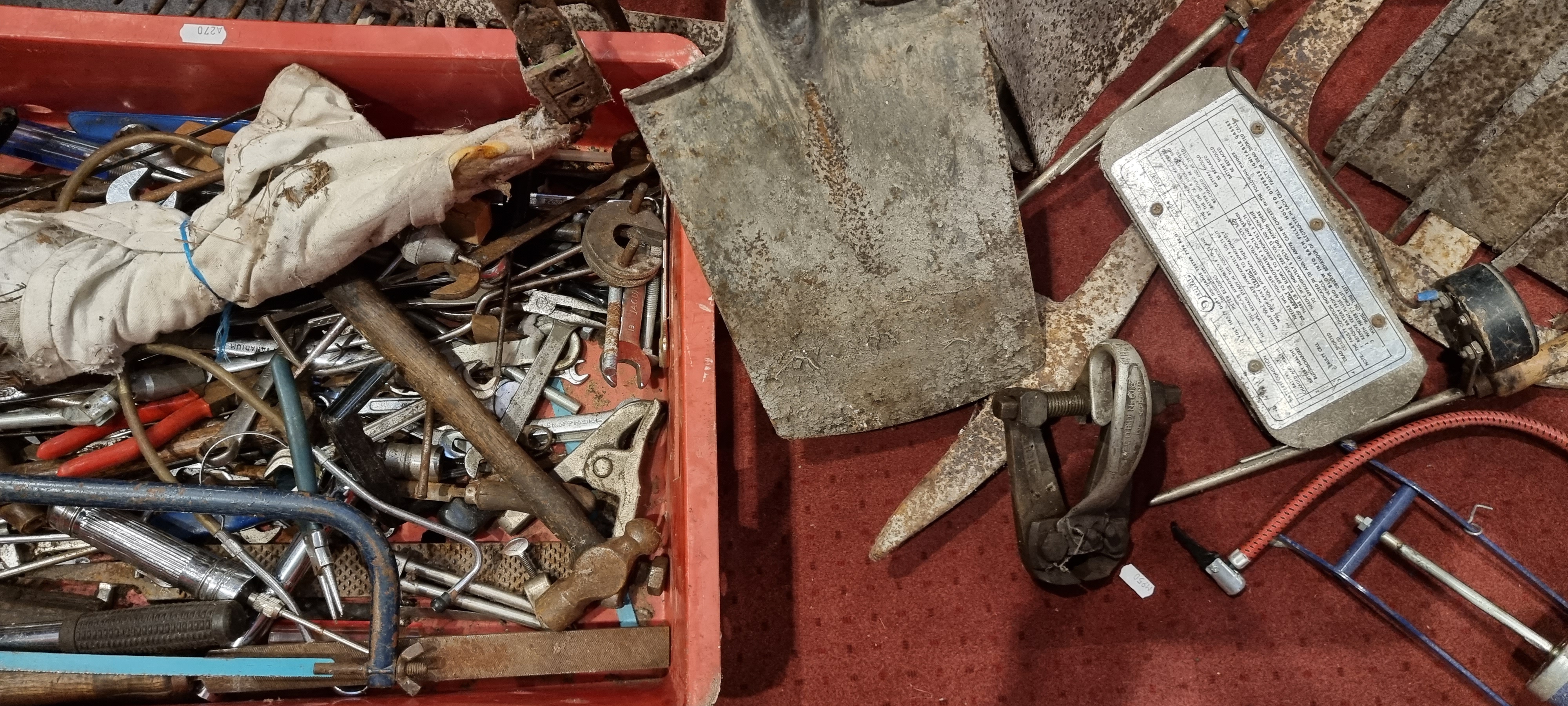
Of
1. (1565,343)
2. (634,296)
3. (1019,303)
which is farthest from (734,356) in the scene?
(1565,343)

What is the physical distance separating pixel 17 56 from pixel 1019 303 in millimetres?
1592

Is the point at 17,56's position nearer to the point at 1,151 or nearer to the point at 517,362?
the point at 1,151

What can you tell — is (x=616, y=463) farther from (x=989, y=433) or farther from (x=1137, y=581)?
(x=1137, y=581)

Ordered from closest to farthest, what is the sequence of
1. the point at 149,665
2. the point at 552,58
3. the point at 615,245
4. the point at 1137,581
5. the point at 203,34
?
the point at 552,58, the point at 149,665, the point at 203,34, the point at 615,245, the point at 1137,581

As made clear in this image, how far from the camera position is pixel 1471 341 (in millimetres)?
1367

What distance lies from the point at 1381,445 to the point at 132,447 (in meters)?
1.98

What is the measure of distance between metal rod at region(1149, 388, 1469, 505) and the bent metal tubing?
123cm

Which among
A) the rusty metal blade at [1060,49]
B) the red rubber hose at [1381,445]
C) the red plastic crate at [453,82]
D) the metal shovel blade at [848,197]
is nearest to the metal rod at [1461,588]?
the red rubber hose at [1381,445]

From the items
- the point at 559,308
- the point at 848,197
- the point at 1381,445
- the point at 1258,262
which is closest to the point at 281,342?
the point at 559,308

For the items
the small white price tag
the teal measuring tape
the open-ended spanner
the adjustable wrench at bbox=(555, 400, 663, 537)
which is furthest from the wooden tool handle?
the small white price tag

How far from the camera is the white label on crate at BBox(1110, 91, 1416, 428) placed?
57.3 inches

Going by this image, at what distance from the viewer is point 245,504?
1141 millimetres

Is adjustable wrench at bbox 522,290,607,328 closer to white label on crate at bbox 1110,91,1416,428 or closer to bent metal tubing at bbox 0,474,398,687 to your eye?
bent metal tubing at bbox 0,474,398,687

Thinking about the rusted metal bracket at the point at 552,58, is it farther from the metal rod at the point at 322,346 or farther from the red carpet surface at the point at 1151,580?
the red carpet surface at the point at 1151,580
